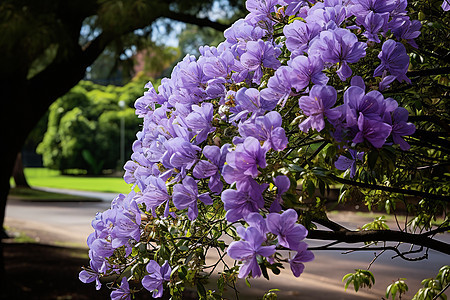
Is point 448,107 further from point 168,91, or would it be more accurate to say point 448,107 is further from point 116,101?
point 116,101

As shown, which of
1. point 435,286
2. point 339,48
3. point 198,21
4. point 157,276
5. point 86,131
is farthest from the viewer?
point 86,131

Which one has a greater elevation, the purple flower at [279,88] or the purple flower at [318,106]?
the purple flower at [279,88]

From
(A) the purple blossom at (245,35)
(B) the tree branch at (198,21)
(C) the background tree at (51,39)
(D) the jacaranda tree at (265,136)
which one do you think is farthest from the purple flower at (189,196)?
(B) the tree branch at (198,21)

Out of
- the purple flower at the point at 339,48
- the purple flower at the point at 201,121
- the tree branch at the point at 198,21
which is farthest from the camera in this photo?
the tree branch at the point at 198,21

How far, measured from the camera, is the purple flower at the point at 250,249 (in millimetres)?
1055

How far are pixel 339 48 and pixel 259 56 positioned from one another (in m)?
0.23

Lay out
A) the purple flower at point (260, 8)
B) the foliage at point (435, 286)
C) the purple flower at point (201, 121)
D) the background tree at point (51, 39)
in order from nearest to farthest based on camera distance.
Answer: the purple flower at point (201, 121) → the purple flower at point (260, 8) → the foliage at point (435, 286) → the background tree at point (51, 39)

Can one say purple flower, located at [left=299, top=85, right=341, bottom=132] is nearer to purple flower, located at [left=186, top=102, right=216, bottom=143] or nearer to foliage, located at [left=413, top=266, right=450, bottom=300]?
purple flower, located at [left=186, top=102, right=216, bottom=143]

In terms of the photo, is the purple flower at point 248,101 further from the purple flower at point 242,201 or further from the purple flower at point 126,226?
the purple flower at point 126,226

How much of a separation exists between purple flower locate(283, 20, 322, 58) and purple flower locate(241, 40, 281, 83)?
71mm

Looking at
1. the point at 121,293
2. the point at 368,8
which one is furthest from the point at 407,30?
the point at 121,293

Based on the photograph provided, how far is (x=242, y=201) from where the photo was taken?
3.64 ft

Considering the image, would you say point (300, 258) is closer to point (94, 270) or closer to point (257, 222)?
point (257, 222)

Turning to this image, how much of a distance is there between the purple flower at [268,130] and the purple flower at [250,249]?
0.18 metres
